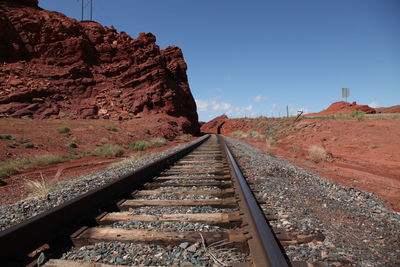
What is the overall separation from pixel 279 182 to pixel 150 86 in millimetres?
32930

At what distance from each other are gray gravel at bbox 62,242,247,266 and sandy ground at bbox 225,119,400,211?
11.2ft

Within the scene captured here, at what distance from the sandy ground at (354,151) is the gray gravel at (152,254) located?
341 centimetres

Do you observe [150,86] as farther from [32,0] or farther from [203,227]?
[203,227]

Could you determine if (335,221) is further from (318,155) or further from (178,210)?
(318,155)

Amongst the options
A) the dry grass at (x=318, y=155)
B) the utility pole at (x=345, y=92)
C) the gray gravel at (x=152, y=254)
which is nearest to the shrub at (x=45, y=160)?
the gray gravel at (x=152, y=254)

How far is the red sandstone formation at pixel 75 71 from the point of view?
92.0 feet

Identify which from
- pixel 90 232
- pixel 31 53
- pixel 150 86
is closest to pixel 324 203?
pixel 90 232

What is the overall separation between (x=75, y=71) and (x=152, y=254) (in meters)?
35.9

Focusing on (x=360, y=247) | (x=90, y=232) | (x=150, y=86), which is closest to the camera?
(x=360, y=247)

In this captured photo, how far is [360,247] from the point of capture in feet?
7.31

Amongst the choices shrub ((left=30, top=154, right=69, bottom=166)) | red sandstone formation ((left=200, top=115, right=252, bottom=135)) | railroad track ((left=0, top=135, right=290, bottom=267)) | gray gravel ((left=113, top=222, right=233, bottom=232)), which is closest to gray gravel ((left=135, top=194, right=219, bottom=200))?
railroad track ((left=0, top=135, right=290, bottom=267))

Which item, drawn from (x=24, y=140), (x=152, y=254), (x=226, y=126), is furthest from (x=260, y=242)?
(x=226, y=126)

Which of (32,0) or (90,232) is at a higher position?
(32,0)

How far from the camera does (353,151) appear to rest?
1255 cm
